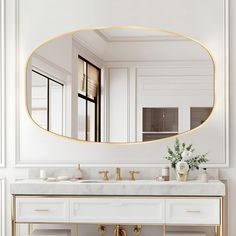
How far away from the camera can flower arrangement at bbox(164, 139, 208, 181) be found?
3.86 metres

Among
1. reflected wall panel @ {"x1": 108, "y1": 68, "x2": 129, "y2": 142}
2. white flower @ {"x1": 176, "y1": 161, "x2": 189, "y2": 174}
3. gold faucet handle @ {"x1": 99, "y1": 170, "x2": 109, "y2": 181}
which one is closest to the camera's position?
white flower @ {"x1": 176, "y1": 161, "x2": 189, "y2": 174}

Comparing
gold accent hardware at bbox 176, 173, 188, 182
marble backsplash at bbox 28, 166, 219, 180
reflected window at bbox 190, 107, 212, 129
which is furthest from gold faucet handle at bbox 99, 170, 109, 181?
reflected window at bbox 190, 107, 212, 129

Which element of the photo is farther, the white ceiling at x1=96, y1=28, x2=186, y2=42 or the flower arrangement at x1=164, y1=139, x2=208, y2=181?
the white ceiling at x1=96, y1=28, x2=186, y2=42

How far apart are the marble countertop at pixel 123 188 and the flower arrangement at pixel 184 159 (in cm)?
12

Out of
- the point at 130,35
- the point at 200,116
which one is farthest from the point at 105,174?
the point at 130,35

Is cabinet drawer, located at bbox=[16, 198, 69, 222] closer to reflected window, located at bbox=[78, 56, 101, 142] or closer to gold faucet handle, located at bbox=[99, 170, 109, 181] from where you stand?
gold faucet handle, located at bbox=[99, 170, 109, 181]

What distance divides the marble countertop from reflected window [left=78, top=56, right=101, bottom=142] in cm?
54

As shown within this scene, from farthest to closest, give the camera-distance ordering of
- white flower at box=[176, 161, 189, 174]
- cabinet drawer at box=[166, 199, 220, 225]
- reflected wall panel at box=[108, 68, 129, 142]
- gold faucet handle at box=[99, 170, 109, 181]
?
reflected wall panel at box=[108, 68, 129, 142] < gold faucet handle at box=[99, 170, 109, 181] < white flower at box=[176, 161, 189, 174] < cabinet drawer at box=[166, 199, 220, 225]

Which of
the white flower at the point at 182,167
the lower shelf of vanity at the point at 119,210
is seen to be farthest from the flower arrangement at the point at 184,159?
the lower shelf of vanity at the point at 119,210

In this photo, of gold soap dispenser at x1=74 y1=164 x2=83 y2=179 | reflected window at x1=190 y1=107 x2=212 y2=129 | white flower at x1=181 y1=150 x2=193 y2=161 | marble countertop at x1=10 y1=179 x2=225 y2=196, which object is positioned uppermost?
reflected window at x1=190 y1=107 x2=212 y2=129

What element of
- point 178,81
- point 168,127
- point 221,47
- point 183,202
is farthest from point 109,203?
point 221,47

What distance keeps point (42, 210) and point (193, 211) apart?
1.11 metres

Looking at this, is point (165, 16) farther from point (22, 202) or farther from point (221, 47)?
point (22, 202)

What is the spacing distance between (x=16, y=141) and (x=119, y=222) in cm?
113
